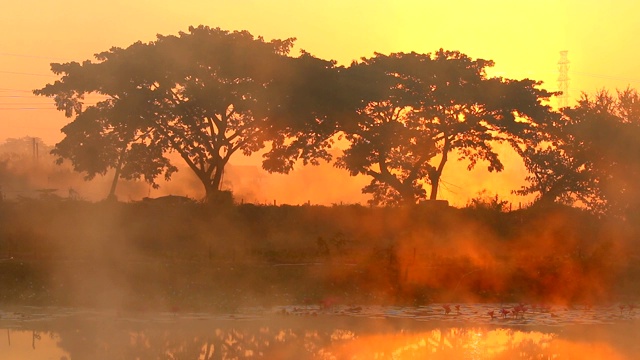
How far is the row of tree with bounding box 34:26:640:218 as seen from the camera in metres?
64.6

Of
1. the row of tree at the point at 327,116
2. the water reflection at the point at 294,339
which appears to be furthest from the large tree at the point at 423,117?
the water reflection at the point at 294,339

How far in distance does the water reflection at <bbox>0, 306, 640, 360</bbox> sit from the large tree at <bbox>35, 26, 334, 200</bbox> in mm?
33475

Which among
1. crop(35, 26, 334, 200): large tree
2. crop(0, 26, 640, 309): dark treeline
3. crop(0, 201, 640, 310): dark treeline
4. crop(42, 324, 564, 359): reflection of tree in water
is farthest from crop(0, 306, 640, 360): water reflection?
crop(35, 26, 334, 200): large tree

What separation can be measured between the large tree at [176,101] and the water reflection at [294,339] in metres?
33.5

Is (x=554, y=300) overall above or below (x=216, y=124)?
below

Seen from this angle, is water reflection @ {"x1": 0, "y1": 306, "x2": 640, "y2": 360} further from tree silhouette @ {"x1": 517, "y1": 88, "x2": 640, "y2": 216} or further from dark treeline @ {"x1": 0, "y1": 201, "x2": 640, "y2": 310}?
tree silhouette @ {"x1": 517, "y1": 88, "x2": 640, "y2": 216}

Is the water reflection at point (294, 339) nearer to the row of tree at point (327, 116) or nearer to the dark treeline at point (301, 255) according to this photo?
the dark treeline at point (301, 255)

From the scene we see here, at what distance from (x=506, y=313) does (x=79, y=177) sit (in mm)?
98821


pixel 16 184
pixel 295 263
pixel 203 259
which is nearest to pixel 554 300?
pixel 295 263

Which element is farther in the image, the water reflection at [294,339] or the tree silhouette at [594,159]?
the tree silhouette at [594,159]

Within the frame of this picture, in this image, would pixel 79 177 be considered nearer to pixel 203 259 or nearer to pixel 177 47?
pixel 177 47

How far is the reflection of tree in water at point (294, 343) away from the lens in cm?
2455

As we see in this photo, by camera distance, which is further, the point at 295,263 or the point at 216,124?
the point at 216,124

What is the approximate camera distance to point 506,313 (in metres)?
33.0
